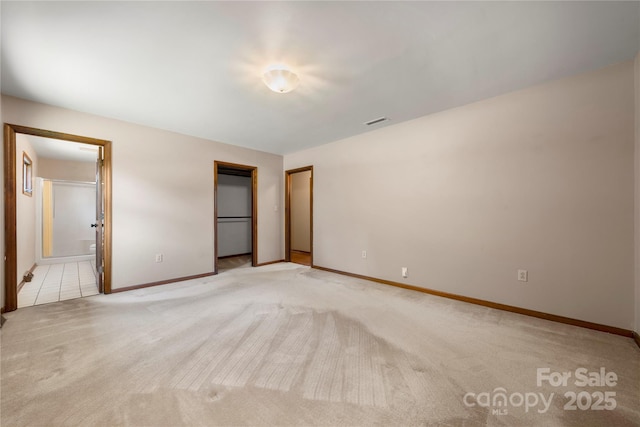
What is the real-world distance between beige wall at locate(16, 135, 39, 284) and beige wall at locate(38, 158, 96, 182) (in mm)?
323

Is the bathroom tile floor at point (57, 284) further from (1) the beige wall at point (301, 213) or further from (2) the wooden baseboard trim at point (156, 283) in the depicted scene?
(1) the beige wall at point (301, 213)

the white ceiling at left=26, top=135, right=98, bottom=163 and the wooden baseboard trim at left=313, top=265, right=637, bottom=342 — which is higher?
the white ceiling at left=26, top=135, right=98, bottom=163

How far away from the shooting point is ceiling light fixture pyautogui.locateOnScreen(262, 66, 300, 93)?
7.08 ft

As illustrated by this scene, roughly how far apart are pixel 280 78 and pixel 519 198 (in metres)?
2.75

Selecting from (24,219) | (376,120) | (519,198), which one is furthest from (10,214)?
(519,198)

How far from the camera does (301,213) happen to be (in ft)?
23.1

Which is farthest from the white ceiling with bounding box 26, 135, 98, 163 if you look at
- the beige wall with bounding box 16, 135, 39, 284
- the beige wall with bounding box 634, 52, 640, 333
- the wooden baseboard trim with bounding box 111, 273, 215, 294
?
the beige wall with bounding box 634, 52, 640, 333

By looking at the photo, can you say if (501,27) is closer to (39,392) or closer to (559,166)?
(559,166)

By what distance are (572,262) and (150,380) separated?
3661mm

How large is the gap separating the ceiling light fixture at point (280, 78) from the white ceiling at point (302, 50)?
96 millimetres

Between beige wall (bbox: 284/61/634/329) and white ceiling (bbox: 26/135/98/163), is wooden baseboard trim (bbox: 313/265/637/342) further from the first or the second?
white ceiling (bbox: 26/135/98/163)

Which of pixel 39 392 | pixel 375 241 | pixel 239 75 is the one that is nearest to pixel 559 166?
pixel 375 241

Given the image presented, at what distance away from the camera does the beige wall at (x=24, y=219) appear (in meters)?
3.45

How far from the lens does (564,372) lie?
166cm
